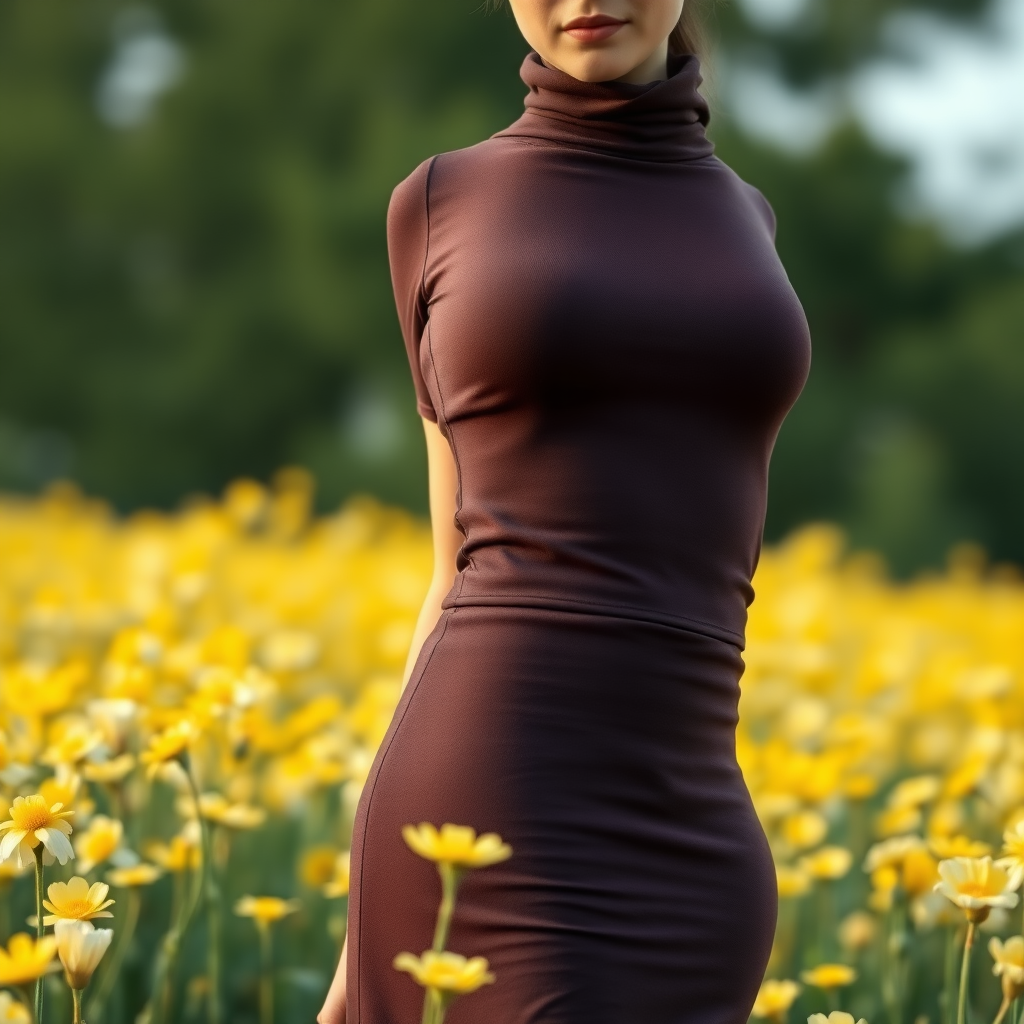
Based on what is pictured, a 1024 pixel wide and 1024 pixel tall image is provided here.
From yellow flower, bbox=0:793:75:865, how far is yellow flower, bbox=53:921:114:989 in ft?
0.30

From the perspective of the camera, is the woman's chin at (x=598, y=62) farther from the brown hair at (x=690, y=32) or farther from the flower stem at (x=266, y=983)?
the flower stem at (x=266, y=983)

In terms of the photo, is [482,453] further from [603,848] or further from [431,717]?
[603,848]

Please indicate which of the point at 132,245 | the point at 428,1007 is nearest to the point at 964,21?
the point at 132,245

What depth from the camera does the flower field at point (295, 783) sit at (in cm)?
181

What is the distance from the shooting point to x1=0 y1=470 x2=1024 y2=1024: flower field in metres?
1.81

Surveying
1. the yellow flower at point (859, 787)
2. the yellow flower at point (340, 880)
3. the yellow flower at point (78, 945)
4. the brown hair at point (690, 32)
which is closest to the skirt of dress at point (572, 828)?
the yellow flower at point (78, 945)

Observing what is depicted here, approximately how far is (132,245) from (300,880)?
975 cm

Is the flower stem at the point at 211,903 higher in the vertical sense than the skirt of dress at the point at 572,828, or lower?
lower

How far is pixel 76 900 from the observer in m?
1.36

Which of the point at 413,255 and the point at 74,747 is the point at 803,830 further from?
the point at 413,255

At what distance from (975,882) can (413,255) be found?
0.79 m

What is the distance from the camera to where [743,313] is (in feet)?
4.35

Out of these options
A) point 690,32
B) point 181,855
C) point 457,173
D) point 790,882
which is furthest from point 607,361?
point 790,882

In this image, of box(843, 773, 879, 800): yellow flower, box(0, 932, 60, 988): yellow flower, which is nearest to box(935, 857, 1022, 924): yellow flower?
box(0, 932, 60, 988): yellow flower
